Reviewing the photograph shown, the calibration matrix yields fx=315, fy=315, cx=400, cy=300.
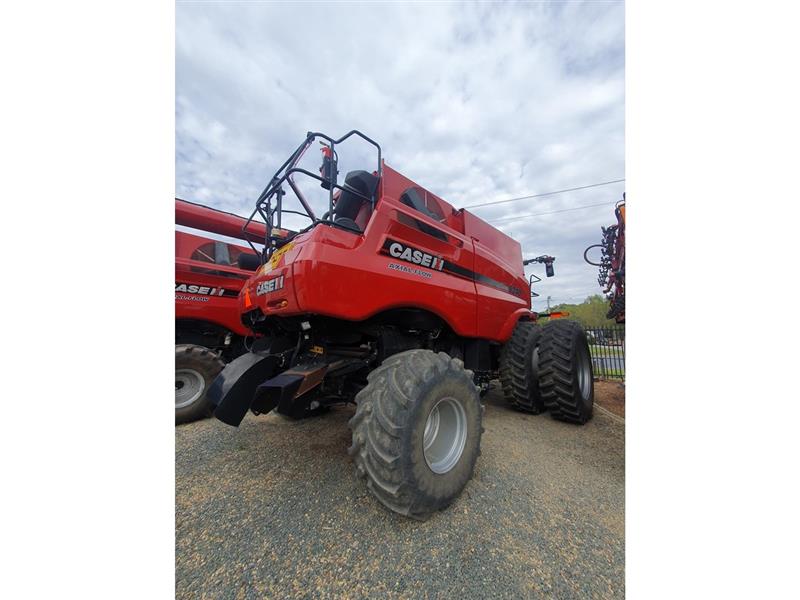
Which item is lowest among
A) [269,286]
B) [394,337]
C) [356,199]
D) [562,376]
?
[562,376]

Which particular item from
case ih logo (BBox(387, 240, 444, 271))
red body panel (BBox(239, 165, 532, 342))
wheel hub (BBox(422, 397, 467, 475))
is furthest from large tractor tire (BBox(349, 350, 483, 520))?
case ih logo (BBox(387, 240, 444, 271))

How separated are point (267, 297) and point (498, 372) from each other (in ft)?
9.34

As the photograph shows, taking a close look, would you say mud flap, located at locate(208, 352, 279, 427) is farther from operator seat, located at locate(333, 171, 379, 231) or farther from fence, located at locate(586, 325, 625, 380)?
fence, located at locate(586, 325, 625, 380)

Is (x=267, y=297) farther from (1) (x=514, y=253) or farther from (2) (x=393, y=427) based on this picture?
(1) (x=514, y=253)

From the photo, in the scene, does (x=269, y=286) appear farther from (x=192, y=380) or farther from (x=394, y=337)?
(x=192, y=380)

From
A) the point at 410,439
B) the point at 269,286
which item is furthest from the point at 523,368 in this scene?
the point at 269,286

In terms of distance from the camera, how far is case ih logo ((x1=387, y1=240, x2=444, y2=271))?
251cm

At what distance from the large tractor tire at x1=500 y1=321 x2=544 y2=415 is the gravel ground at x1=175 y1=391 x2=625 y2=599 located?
0.85 m

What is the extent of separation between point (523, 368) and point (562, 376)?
1.34 ft

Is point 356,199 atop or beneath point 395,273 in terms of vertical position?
atop

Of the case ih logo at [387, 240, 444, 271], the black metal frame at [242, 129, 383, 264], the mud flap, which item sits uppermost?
the black metal frame at [242, 129, 383, 264]

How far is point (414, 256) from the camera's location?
2656 mm

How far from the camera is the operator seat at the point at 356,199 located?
2908 mm

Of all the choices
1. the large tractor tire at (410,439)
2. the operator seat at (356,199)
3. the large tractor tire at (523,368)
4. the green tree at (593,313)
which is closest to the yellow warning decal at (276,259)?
the operator seat at (356,199)
